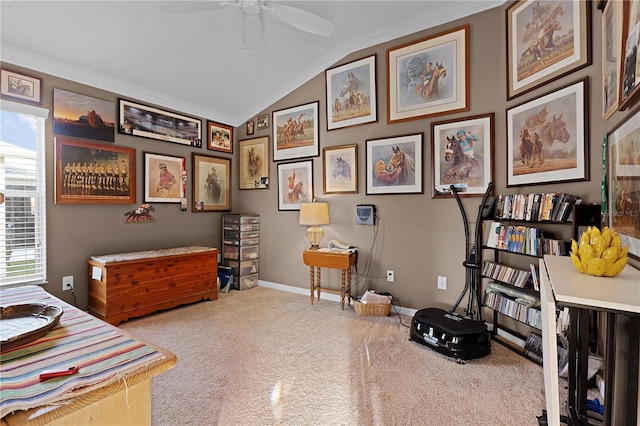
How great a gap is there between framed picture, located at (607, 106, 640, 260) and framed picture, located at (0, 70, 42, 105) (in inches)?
175

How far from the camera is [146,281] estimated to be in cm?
315

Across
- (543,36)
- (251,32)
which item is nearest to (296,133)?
(251,32)

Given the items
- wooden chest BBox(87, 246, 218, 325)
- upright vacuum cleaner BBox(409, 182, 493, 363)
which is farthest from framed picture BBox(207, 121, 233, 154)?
upright vacuum cleaner BBox(409, 182, 493, 363)

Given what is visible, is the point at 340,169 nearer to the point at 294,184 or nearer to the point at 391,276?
the point at 294,184

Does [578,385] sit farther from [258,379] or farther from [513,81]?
[513,81]

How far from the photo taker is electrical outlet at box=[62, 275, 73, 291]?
9.93ft

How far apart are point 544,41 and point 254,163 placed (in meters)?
3.60

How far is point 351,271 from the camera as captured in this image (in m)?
3.60

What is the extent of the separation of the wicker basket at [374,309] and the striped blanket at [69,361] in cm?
250

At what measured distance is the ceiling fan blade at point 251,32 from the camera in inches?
102

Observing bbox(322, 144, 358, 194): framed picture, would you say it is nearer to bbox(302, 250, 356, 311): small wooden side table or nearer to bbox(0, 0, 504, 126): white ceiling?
bbox(302, 250, 356, 311): small wooden side table

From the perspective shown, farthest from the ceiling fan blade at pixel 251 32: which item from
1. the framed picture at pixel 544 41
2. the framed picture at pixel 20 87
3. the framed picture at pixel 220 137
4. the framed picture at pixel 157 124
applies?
the framed picture at pixel 544 41

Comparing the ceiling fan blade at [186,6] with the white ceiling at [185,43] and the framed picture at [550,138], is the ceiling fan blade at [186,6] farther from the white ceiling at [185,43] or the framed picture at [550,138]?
the framed picture at [550,138]

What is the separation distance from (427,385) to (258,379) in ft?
3.75
